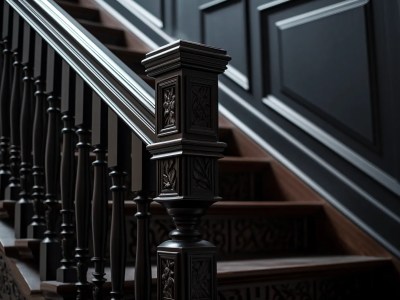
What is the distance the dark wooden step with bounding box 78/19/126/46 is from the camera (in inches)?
124

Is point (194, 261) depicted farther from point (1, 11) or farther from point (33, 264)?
point (1, 11)

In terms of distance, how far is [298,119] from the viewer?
2262 mm

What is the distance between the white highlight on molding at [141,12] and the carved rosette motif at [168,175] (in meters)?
2.24

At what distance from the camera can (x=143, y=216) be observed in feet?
3.67

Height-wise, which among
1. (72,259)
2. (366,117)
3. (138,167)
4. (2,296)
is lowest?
(2,296)

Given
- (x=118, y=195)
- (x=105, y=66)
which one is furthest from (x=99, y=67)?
(x=118, y=195)

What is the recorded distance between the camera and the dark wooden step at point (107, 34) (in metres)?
3.15

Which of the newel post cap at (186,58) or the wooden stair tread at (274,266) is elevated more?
the newel post cap at (186,58)

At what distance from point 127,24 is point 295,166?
1569 mm

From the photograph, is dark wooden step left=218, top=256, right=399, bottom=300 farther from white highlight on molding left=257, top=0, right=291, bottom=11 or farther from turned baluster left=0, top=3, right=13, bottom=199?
white highlight on molding left=257, top=0, right=291, bottom=11

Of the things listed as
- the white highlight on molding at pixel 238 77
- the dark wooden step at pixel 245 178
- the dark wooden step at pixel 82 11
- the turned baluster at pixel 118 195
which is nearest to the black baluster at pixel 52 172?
the turned baluster at pixel 118 195

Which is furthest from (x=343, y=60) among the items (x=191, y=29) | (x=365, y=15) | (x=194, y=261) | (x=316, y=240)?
(x=194, y=261)

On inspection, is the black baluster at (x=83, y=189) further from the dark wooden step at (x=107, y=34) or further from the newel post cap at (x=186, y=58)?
the dark wooden step at (x=107, y=34)

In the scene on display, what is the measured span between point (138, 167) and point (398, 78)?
44.5 inches
